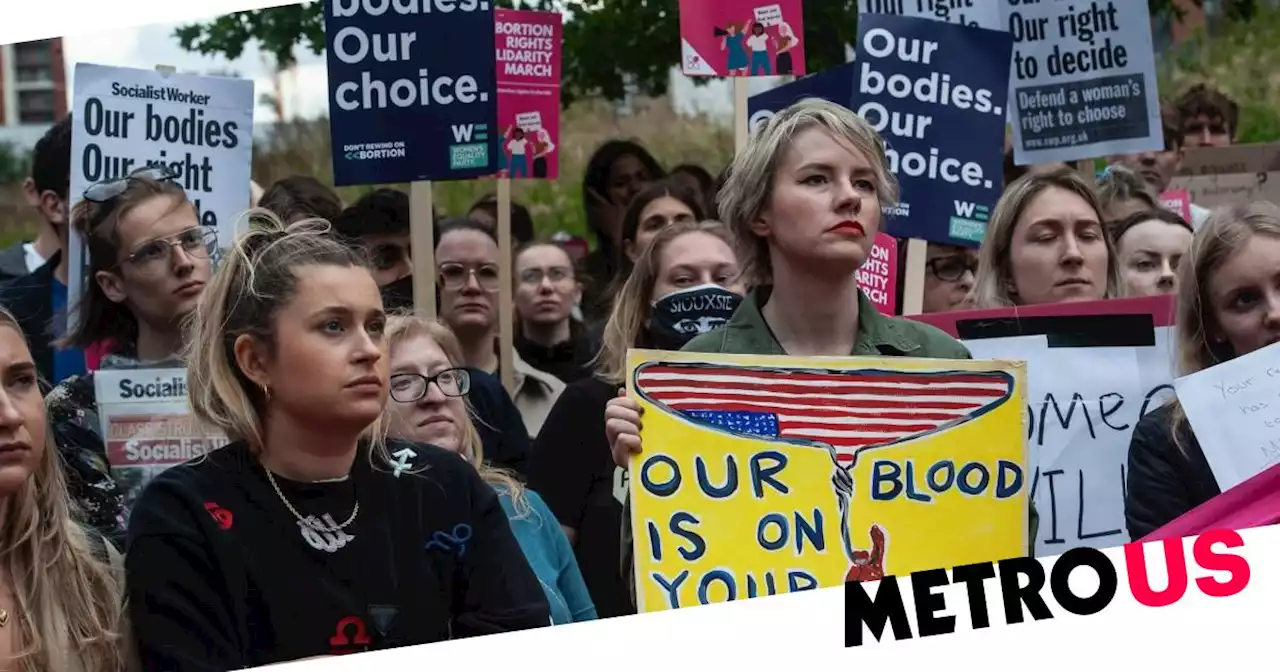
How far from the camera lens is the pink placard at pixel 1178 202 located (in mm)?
6754

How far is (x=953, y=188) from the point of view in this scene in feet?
18.5

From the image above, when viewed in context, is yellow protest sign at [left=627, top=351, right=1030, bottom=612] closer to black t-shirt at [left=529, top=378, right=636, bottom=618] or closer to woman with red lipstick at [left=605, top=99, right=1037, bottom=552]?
woman with red lipstick at [left=605, top=99, right=1037, bottom=552]

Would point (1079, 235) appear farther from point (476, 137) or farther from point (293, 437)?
point (293, 437)

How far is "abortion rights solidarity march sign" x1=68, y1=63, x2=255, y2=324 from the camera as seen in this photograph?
5371mm

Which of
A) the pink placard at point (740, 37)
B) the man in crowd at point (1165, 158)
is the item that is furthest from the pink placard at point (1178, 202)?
the pink placard at point (740, 37)

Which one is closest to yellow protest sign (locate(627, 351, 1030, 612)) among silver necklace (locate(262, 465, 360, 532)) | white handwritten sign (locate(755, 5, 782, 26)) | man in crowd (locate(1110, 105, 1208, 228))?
silver necklace (locate(262, 465, 360, 532))

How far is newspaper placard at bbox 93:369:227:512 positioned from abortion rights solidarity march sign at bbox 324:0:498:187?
125cm

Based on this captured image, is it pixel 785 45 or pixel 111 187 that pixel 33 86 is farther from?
pixel 785 45

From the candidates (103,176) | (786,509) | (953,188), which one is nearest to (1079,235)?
(953,188)

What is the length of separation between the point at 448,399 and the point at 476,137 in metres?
1.51

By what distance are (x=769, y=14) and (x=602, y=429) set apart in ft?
6.36

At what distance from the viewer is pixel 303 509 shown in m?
3.53

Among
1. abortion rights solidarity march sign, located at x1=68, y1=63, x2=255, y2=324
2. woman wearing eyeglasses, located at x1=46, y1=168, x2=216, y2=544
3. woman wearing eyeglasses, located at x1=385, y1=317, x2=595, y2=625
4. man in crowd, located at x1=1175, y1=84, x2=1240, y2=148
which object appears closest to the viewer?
woman wearing eyeglasses, located at x1=385, y1=317, x2=595, y2=625

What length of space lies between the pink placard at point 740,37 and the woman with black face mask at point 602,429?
1.29 metres
